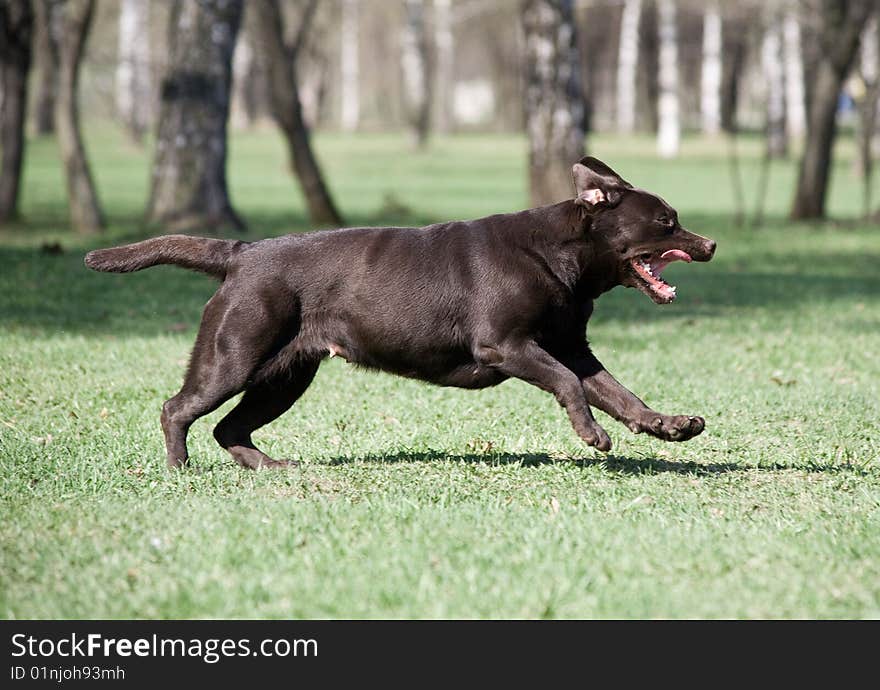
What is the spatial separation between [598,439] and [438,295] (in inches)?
40.2

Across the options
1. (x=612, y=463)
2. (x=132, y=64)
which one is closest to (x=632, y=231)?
(x=612, y=463)

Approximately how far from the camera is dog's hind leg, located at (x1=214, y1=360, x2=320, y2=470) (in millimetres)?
6836

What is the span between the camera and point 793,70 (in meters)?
58.5

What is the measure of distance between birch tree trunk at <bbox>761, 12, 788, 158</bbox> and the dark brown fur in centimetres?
3778

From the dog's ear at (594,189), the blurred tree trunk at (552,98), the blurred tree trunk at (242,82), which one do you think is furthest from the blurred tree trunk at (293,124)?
the blurred tree trunk at (242,82)

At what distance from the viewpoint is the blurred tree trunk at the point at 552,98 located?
739 inches

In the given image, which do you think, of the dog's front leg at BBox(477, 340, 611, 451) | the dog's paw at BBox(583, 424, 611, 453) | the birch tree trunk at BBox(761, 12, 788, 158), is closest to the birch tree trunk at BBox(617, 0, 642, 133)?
the birch tree trunk at BBox(761, 12, 788, 158)

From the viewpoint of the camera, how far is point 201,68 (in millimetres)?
17359

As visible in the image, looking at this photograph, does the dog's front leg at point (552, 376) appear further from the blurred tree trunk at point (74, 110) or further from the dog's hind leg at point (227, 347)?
the blurred tree trunk at point (74, 110)

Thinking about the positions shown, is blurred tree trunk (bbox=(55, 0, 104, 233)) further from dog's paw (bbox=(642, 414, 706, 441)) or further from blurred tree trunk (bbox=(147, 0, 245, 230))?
dog's paw (bbox=(642, 414, 706, 441))

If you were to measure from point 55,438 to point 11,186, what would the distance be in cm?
1305

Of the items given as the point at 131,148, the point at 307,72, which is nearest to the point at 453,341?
the point at 131,148

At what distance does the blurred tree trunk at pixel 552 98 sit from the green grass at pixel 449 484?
5.72m

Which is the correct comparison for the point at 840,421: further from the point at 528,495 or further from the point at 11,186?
the point at 11,186
